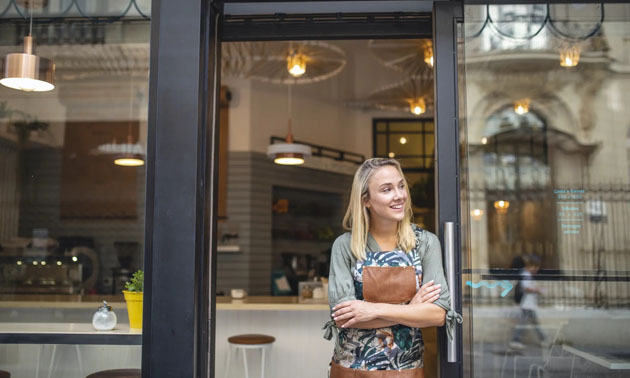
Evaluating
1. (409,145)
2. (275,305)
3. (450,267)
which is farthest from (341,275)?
(409,145)

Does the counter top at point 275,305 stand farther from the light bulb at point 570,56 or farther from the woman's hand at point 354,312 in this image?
the light bulb at point 570,56

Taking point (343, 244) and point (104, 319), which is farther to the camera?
point (104, 319)

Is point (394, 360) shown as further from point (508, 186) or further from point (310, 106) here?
point (310, 106)

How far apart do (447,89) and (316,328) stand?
3099mm

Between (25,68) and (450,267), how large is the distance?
8.02 ft

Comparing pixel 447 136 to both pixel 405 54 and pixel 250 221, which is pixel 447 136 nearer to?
pixel 405 54

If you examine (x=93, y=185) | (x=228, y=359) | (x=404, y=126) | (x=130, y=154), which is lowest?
(x=228, y=359)

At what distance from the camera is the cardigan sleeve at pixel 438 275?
2367 millimetres

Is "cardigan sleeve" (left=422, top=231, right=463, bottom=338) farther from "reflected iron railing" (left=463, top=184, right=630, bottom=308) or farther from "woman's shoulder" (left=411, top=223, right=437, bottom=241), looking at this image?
"reflected iron railing" (left=463, top=184, right=630, bottom=308)

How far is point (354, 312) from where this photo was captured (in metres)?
2.26

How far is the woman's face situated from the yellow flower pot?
3.96 feet

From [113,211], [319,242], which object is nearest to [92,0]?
[113,211]

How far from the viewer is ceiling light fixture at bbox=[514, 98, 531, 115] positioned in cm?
289

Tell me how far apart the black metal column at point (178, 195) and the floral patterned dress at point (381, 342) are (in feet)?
2.15
